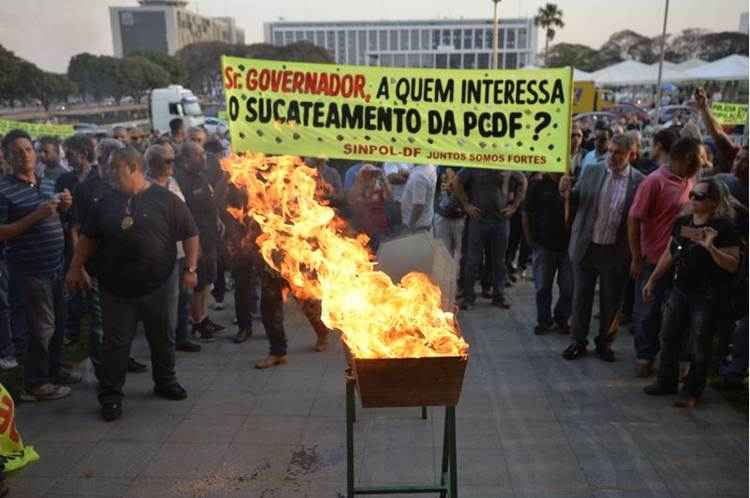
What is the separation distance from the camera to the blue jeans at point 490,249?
7660 millimetres

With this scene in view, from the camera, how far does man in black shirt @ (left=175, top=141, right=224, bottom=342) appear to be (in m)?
6.88

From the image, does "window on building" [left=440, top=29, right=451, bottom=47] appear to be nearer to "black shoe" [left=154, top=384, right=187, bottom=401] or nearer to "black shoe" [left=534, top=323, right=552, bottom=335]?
"black shoe" [left=534, top=323, right=552, bottom=335]

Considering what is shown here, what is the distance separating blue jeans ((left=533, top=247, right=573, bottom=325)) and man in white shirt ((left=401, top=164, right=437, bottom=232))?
4.82ft

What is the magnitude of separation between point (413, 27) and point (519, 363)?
577 ft

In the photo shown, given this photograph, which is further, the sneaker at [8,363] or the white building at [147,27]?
the white building at [147,27]

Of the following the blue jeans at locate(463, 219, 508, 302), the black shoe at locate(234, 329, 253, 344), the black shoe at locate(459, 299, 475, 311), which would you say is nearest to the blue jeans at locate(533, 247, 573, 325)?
the blue jeans at locate(463, 219, 508, 302)

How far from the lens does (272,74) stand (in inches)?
222

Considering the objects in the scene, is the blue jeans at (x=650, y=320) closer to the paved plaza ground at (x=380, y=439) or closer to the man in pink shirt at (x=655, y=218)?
the man in pink shirt at (x=655, y=218)

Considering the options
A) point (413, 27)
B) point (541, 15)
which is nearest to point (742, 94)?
point (541, 15)

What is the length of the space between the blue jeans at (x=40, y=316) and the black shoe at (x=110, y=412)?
2.51 feet

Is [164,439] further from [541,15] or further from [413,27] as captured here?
[413,27]

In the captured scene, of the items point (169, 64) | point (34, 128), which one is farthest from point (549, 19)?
point (34, 128)

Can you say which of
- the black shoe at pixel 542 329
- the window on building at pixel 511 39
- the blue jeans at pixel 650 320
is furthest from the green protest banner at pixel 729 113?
the window on building at pixel 511 39

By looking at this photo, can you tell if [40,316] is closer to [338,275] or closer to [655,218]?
[338,275]
